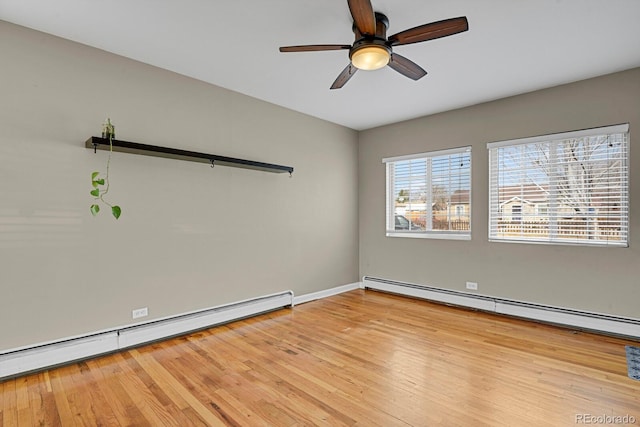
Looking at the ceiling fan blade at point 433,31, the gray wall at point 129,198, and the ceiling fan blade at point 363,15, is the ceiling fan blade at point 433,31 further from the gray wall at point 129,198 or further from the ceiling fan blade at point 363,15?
the gray wall at point 129,198

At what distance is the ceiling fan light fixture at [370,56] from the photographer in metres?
2.24

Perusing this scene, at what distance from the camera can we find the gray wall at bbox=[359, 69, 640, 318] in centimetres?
332

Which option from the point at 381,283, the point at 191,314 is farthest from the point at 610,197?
the point at 191,314

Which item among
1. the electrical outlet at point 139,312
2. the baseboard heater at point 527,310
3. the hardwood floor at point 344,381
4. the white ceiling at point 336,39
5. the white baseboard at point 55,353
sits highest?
the white ceiling at point 336,39

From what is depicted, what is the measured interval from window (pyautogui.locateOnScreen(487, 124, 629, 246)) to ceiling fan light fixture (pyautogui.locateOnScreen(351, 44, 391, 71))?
2.48 metres

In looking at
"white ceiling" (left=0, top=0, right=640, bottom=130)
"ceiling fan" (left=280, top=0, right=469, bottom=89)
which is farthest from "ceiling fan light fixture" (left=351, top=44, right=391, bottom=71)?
"white ceiling" (left=0, top=0, right=640, bottom=130)

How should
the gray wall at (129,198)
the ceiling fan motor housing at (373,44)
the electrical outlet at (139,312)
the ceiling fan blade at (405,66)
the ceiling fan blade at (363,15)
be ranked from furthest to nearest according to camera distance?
1. the electrical outlet at (139,312)
2. the gray wall at (129,198)
3. the ceiling fan blade at (405,66)
4. the ceiling fan motor housing at (373,44)
5. the ceiling fan blade at (363,15)

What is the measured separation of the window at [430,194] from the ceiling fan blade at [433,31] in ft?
8.34

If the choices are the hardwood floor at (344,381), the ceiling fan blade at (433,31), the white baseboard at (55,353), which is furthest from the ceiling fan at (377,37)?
the white baseboard at (55,353)

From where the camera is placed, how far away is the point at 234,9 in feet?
7.64

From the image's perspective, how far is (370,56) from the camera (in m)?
2.30

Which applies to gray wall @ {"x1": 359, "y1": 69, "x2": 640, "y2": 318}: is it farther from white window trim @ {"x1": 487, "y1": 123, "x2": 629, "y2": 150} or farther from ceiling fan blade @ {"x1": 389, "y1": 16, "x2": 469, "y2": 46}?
ceiling fan blade @ {"x1": 389, "y1": 16, "x2": 469, "y2": 46}

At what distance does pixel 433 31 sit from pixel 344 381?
2508mm

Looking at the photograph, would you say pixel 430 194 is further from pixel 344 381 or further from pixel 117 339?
pixel 117 339
